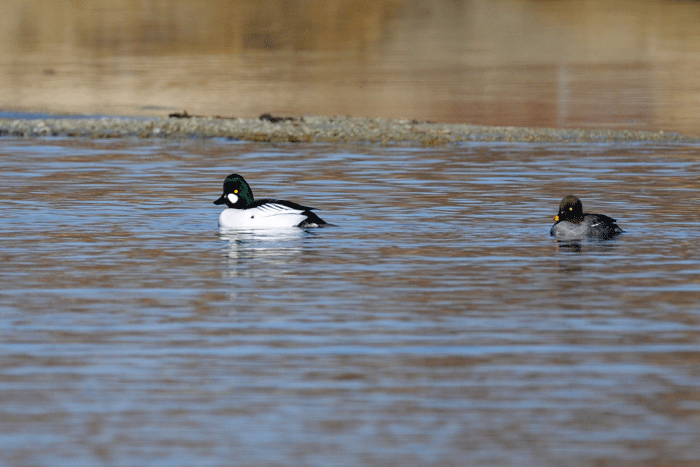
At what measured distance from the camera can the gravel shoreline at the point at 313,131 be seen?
3947cm

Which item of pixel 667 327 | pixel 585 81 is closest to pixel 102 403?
pixel 667 327

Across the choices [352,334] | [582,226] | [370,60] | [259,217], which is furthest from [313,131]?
[370,60]

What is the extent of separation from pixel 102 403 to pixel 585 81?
178ft

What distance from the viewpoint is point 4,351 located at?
1191 cm

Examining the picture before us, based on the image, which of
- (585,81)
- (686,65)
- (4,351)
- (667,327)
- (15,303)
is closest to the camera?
(4,351)

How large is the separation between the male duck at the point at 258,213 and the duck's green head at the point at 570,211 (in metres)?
3.40

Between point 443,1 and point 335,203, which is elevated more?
point 443,1

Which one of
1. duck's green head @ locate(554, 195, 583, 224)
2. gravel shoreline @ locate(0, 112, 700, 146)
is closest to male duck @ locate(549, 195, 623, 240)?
duck's green head @ locate(554, 195, 583, 224)

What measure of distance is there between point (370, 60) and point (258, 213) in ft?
190

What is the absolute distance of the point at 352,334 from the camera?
12.5m

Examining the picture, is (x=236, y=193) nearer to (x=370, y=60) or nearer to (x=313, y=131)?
(x=313, y=131)

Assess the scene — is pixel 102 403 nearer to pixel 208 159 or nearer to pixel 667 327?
pixel 667 327

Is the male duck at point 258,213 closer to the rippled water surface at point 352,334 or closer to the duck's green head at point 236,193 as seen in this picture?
the duck's green head at point 236,193

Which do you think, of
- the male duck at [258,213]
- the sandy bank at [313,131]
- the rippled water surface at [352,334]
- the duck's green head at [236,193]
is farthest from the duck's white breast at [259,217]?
the sandy bank at [313,131]
